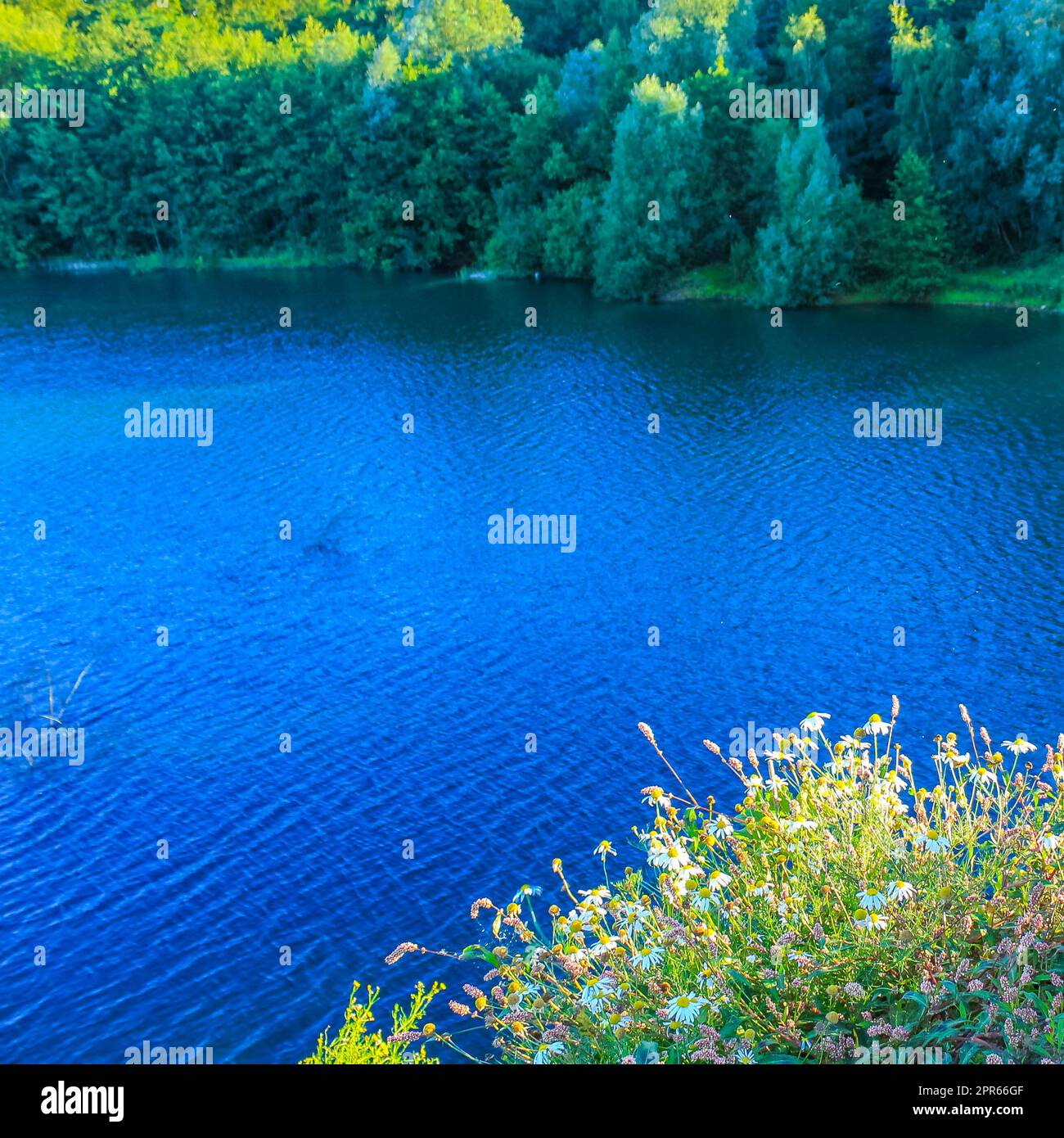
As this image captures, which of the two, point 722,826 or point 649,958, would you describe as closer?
point 649,958

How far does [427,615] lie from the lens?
36.5m

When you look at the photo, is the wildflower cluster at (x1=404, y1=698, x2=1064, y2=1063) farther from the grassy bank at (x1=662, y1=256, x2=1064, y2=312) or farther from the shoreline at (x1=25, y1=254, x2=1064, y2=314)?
the grassy bank at (x1=662, y1=256, x2=1064, y2=312)

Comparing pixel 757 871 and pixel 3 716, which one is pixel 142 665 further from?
pixel 757 871

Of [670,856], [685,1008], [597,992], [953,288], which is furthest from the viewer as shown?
[953,288]

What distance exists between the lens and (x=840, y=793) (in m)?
13.0

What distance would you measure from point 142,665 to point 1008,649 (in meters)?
22.3

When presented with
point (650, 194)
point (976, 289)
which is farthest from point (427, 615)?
point (976, 289)

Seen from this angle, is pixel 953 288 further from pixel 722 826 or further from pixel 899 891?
pixel 899 891

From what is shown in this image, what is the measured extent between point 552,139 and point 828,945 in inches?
3109

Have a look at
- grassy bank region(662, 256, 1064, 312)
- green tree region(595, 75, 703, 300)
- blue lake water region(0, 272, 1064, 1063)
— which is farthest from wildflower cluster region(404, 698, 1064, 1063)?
green tree region(595, 75, 703, 300)

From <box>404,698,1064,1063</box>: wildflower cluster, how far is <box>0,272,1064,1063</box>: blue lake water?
9740 millimetres

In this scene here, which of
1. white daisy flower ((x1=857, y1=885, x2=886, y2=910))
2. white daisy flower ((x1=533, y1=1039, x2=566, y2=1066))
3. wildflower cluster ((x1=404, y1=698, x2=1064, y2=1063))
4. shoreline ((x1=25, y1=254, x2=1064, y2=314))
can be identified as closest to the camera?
wildflower cluster ((x1=404, y1=698, x2=1064, y2=1063))

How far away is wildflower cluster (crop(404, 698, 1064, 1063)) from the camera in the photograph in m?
11.6
